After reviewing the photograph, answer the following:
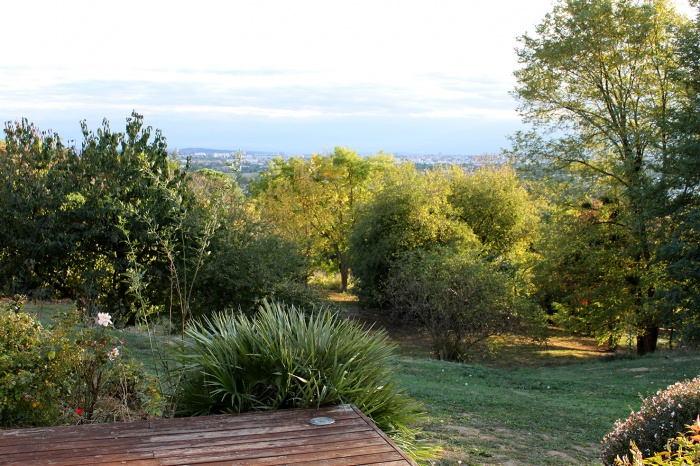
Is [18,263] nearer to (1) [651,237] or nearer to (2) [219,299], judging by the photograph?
(2) [219,299]

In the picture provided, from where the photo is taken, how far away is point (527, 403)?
363 inches

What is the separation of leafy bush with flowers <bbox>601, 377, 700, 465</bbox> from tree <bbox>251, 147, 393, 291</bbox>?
24653 millimetres

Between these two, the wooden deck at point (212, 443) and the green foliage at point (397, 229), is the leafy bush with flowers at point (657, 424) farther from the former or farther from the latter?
the green foliage at point (397, 229)

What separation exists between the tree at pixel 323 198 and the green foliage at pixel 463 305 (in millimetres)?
12271

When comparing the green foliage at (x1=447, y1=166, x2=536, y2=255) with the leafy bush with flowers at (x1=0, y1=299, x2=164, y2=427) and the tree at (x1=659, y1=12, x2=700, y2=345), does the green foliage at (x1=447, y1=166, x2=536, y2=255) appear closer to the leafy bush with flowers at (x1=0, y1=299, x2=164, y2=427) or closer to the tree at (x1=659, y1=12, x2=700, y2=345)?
the tree at (x1=659, y1=12, x2=700, y2=345)

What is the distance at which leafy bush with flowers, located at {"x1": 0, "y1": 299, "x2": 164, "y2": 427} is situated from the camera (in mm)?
5039

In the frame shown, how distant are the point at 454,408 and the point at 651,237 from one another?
37.8ft

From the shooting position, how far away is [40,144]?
49.0 feet

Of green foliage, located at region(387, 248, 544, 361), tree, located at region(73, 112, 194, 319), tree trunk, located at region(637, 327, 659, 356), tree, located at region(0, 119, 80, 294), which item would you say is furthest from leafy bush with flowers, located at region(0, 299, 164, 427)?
tree trunk, located at region(637, 327, 659, 356)

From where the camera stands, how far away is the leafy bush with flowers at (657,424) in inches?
195

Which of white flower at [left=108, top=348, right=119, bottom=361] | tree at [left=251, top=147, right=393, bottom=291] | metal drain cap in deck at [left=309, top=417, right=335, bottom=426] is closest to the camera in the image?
metal drain cap in deck at [left=309, top=417, right=335, bottom=426]

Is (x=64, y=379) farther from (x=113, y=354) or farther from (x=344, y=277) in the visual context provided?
(x=344, y=277)

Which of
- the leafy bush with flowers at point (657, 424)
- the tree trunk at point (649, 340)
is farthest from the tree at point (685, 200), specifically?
the leafy bush with flowers at point (657, 424)

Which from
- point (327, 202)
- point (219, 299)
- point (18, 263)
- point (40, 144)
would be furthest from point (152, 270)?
point (327, 202)
